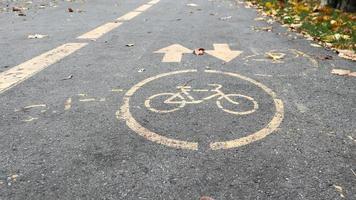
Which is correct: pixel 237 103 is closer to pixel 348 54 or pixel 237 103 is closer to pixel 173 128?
pixel 173 128

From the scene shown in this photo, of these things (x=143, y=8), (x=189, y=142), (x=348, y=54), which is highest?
(x=348, y=54)

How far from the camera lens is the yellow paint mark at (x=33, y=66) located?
338cm

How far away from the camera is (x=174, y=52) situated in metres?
4.45

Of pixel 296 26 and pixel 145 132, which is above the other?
pixel 296 26

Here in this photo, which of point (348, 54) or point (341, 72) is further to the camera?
point (348, 54)

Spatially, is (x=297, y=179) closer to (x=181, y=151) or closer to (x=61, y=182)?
(x=181, y=151)

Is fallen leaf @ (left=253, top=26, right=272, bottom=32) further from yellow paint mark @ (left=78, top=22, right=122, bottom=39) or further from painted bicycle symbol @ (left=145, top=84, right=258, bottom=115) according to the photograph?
painted bicycle symbol @ (left=145, top=84, right=258, bottom=115)

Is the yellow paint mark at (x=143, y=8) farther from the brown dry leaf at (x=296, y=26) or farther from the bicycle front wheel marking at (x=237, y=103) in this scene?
the bicycle front wheel marking at (x=237, y=103)

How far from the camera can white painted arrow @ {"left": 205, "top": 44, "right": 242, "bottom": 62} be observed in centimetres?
422

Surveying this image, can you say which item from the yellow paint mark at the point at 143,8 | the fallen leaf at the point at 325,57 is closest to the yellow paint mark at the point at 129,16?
the yellow paint mark at the point at 143,8

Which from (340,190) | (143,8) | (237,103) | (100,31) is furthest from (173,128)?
(143,8)

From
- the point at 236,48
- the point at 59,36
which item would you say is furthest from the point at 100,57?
the point at 236,48

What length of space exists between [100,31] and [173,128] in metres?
3.87

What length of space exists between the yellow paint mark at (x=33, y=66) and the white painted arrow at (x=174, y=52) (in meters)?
1.27
